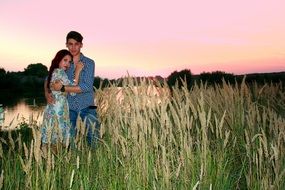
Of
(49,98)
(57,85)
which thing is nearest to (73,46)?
(57,85)

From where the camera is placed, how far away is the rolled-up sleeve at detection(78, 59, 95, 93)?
18.2 feet

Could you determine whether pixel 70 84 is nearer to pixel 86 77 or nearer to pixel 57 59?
pixel 86 77

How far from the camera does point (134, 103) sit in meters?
3.73

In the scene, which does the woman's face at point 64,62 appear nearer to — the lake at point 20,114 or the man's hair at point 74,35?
the man's hair at point 74,35

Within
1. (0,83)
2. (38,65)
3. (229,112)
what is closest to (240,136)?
(229,112)

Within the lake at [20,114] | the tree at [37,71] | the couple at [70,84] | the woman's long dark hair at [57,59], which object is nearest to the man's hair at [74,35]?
the couple at [70,84]

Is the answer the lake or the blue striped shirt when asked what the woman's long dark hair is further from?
the lake

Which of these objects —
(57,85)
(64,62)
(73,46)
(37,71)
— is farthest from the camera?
(37,71)

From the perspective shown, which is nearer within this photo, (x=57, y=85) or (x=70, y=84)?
(x=57, y=85)

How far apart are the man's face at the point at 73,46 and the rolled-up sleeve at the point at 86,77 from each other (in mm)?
158

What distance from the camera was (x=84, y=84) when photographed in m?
5.57

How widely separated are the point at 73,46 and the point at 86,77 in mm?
440

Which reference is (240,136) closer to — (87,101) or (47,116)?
(87,101)

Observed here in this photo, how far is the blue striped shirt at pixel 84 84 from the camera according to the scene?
5.59 m
